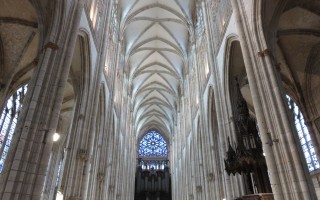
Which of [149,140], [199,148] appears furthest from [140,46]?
[149,140]

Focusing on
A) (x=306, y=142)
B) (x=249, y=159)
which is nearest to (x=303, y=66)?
(x=306, y=142)

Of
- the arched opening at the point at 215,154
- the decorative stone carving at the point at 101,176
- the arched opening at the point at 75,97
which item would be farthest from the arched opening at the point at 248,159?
the decorative stone carving at the point at 101,176

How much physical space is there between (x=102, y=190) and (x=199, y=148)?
319 inches

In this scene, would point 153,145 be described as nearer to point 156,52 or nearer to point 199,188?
point 156,52

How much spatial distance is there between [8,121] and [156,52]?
57.7ft

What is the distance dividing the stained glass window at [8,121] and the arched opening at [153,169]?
81.2ft

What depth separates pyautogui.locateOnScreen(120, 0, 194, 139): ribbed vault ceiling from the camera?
23562mm

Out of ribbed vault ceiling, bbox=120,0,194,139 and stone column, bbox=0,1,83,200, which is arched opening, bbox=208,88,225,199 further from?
stone column, bbox=0,1,83,200

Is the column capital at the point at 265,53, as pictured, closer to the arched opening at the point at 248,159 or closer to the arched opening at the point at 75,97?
the arched opening at the point at 248,159

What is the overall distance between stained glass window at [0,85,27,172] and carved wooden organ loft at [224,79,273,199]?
1239cm

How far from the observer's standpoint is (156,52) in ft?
98.3

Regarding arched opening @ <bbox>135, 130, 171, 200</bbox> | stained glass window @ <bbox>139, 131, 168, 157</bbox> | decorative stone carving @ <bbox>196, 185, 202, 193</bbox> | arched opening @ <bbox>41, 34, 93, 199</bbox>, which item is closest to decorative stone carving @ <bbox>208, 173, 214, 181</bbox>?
decorative stone carving @ <bbox>196, 185, 202, 193</bbox>

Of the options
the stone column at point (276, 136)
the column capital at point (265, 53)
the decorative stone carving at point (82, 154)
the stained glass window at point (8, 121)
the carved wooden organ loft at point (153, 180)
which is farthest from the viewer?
the carved wooden organ loft at point (153, 180)

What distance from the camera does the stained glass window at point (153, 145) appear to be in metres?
42.3
